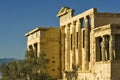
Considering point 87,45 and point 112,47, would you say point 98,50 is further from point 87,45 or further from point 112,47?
point 112,47

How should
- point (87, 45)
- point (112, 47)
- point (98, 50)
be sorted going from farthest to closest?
1. point (87, 45)
2. point (98, 50)
3. point (112, 47)

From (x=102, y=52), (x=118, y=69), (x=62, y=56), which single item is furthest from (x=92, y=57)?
(x=62, y=56)

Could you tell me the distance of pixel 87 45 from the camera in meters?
36.1

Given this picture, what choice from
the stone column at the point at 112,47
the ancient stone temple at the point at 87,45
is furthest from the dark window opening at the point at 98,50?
the stone column at the point at 112,47

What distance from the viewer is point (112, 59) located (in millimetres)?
31438

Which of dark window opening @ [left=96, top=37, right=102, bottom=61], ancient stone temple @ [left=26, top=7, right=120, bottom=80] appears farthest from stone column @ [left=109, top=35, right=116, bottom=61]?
dark window opening @ [left=96, top=37, right=102, bottom=61]

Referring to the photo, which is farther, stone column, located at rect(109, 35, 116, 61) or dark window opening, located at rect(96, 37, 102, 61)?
dark window opening, located at rect(96, 37, 102, 61)

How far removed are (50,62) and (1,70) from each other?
5.30m

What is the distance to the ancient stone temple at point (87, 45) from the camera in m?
31.8

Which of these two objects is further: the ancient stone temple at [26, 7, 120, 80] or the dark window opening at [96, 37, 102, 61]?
the dark window opening at [96, 37, 102, 61]

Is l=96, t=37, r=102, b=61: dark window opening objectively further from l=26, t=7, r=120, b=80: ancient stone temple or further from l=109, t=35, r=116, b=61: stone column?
l=109, t=35, r=116, b=61: stone column

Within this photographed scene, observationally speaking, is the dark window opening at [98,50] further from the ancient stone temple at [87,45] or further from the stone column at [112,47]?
the stone column at [112,47]

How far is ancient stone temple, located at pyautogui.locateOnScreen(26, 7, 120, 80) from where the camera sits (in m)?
31.8

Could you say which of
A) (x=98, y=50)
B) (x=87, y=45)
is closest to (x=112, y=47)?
(x=98, y=50)
